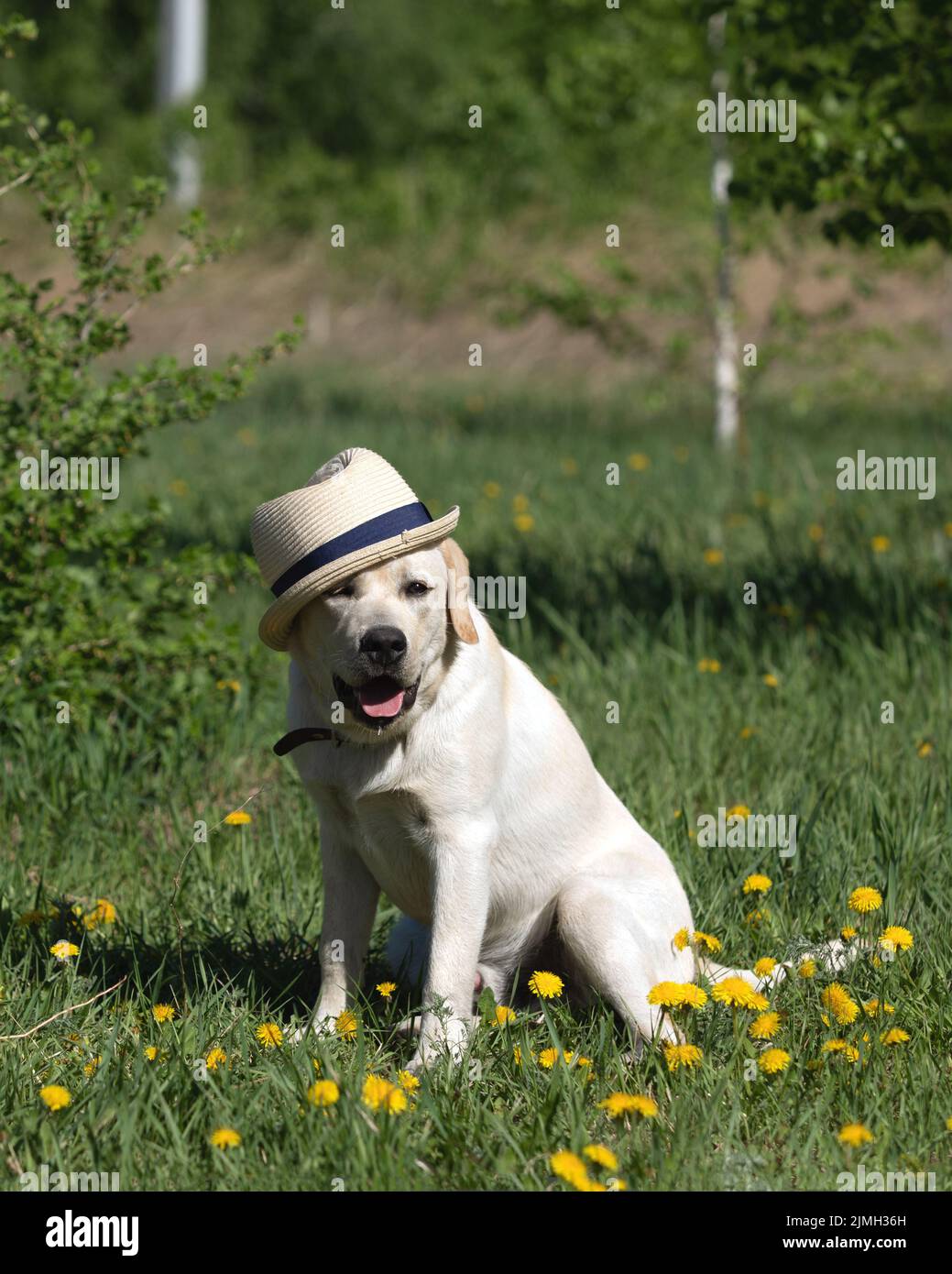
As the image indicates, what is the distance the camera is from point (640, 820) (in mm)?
3832

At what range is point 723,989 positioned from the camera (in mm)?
2617

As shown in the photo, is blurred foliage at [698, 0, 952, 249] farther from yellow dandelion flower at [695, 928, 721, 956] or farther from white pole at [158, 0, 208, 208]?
white pole at [158, 0, 208, 208]

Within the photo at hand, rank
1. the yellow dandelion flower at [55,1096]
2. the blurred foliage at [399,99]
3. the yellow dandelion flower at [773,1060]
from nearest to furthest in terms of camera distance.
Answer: the yellow dandelion flower at [55,1096]
the yellow dandelion flower at [773,1060]
the blurred foliage at [399,99]

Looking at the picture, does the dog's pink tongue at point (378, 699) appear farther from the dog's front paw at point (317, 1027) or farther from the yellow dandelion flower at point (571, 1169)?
the yellow dandelion flower at point (571, 1169)

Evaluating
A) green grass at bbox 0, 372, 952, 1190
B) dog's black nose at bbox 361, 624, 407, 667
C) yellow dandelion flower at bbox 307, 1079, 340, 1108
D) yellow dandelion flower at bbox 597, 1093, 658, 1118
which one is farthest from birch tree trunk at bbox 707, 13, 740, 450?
yellow dandelion flower at bbox 307, 1079, 340, 1108

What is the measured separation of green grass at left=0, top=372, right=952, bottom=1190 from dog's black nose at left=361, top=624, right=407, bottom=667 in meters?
0.71

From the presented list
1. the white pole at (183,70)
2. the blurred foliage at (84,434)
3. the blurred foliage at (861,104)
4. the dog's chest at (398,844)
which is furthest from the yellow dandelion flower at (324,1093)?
the white pole at (183,70)

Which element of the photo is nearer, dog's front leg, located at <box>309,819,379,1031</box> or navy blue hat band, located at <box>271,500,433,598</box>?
navy blue hat band, located at <box>271,500,433,598</box>

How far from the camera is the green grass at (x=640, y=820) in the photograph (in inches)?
93.0

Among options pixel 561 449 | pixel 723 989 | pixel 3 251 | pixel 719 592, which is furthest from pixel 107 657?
pixel 3 251

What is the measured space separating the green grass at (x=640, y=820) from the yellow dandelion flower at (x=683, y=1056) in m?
0.04

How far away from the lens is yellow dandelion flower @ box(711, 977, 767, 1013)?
2.60 meters

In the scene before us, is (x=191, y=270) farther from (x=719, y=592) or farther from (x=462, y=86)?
(x=462, y=86)

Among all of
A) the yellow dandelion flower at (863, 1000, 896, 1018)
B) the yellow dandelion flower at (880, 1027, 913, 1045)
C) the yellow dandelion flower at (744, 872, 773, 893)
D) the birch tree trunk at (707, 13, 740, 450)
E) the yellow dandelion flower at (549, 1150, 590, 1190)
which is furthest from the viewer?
the birch tree trunk at (707, 13, 740, 450)
